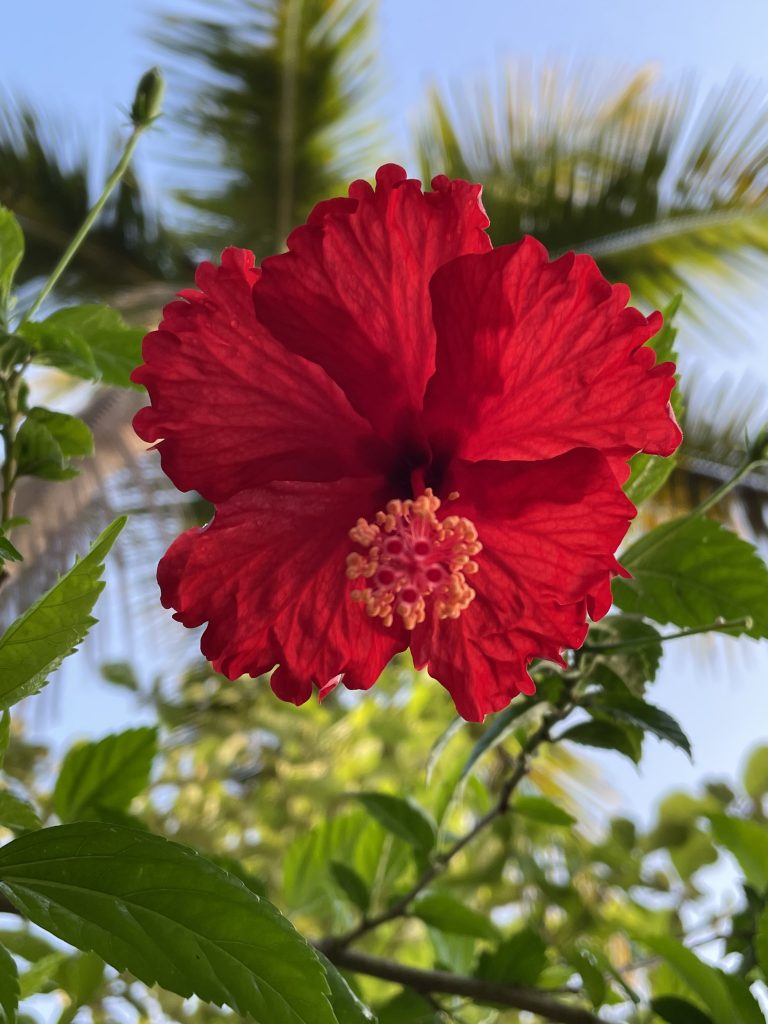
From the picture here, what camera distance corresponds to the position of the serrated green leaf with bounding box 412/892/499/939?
1005 mm

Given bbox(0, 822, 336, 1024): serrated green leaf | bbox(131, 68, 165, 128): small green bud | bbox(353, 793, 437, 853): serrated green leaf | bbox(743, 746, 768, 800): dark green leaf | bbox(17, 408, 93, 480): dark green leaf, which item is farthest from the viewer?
bbox(743, 746, 768, 800): dark green leaf

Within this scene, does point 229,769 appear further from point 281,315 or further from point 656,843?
point 281,315

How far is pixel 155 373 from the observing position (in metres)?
0.70

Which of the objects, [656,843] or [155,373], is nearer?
[155,373]

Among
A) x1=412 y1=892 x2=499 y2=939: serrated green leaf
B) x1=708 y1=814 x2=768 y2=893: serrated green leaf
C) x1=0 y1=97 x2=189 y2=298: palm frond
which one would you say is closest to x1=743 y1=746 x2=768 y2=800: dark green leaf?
x1=708 y1=814 x2=768 y2=893: serrated green leaf

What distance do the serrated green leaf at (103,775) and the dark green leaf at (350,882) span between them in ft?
0.71

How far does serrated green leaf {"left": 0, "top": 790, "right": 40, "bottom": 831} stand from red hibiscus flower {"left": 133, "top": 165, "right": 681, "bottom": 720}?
0.52 ft

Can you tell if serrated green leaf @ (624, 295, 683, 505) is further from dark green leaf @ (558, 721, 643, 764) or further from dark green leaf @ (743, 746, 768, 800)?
dark green leaf @ (743, 746, 768, 800)

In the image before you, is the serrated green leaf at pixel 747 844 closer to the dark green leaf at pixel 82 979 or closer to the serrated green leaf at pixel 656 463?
the serrated green leaf at pixel 656 463

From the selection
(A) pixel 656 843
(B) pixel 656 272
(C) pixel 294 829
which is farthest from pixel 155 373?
(B) pixel 656 272

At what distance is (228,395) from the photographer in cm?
72

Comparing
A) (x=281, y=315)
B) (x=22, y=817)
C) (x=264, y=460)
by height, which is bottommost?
(x=22, y=817)

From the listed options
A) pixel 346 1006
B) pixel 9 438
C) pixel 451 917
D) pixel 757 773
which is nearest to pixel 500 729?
pixel 346 1006

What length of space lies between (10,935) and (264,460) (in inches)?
26.2
